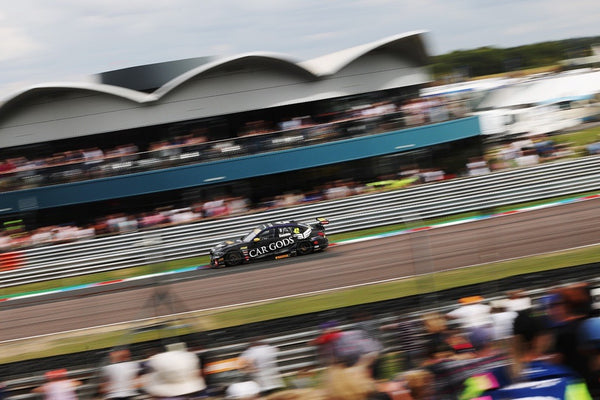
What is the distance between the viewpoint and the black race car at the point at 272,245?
16188 millimetres

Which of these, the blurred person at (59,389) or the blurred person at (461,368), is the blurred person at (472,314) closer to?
the blurred person at (461,368)

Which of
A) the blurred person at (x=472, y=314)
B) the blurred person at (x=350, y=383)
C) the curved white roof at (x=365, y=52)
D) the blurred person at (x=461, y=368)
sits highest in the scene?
the curved white roof at (x=365, y=52)

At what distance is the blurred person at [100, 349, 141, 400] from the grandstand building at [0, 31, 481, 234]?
15584 millimetres

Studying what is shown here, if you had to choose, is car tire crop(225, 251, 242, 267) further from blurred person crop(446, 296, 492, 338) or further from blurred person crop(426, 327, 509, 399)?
blurred person crop(426, 327, 509, 399)

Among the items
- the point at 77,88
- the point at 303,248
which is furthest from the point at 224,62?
the point at 303,248

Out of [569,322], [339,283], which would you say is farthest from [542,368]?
[339,283]

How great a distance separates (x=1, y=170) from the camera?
22.4 meters

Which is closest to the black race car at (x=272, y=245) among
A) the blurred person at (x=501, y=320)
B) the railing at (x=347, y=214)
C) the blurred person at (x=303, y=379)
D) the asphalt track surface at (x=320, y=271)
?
the asphalt track surface at (x=320, y=271)

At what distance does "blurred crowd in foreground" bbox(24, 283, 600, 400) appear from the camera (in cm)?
430

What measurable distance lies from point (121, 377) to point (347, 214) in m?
13.7

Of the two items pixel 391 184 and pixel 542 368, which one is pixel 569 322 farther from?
pixel 391 184

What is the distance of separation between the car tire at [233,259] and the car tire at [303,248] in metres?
1.32

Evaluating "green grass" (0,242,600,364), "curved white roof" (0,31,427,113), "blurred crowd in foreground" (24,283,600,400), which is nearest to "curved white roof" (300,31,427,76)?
"curved white roof" (0,31,427,113)

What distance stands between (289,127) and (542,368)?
20.1 meters
